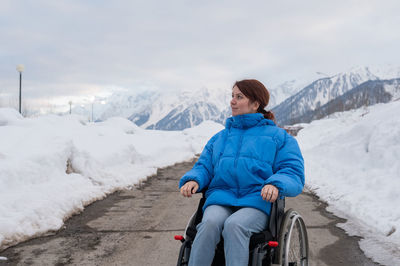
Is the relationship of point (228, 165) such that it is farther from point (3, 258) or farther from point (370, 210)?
point (370, 210)

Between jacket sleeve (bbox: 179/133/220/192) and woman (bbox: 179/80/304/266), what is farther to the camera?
jacket sleeve (bbox: 179/133/220/192)

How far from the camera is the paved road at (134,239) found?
4.25 m

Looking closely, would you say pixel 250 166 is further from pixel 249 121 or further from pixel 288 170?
pixel 249 121

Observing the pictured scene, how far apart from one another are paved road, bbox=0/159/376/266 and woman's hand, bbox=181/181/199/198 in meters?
1.67

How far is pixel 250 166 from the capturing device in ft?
9.22

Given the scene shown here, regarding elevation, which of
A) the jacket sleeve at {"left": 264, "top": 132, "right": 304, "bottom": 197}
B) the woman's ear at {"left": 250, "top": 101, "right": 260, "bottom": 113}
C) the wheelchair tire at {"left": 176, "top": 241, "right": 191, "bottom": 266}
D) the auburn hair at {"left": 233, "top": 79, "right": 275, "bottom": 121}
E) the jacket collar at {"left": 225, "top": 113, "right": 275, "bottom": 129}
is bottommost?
the wheelchair tire at {"left": 176, "top": 241, "right": 191, "bottom": 266}

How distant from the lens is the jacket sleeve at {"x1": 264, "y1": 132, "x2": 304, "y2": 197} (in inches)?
102

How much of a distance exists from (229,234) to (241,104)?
4.04ft

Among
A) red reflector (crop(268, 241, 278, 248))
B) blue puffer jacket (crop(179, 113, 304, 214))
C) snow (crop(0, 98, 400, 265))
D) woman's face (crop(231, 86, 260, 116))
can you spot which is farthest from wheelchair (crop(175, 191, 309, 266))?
snow (crop(0, 98, 400, 265))

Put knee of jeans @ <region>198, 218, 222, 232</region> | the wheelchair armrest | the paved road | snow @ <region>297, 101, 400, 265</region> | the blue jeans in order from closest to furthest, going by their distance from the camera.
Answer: the blue jeans
knee of jeans @ <region>198, 218, 222, 232</region>
the wheelchair armrest
the paved road
snow @ <region>297, 101, 400, 265</region>

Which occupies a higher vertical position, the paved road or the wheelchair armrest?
the wheelchair armrest

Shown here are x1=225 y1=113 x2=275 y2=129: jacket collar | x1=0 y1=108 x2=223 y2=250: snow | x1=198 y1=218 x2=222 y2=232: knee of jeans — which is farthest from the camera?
x1=0 y1=108 x2=223 y2=250: snow

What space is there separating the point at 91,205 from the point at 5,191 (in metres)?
1.84

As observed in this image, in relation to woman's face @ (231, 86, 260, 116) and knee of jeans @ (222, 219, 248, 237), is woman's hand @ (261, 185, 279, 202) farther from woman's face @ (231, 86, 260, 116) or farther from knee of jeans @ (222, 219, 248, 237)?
woman's face @ (231, 86, 260, 116)
